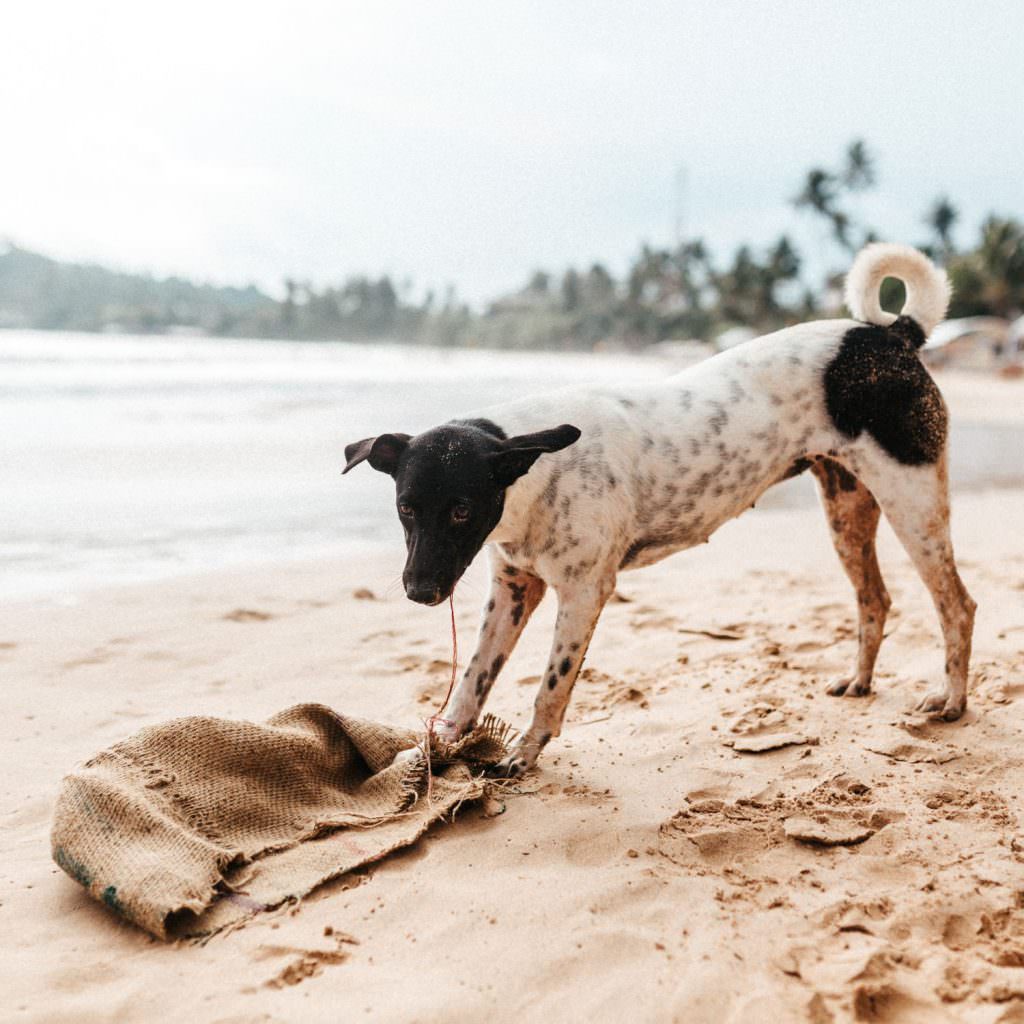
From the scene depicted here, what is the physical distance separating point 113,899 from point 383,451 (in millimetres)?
1620

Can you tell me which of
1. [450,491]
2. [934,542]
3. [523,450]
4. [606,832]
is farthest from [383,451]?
[934,542]

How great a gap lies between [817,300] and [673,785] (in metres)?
68.7

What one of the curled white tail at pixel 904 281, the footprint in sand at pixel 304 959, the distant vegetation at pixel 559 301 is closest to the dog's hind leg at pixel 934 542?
the curled white tail at pixel 904 281

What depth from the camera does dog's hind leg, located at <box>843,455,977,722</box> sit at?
3943mm

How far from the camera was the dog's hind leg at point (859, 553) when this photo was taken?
4379mm

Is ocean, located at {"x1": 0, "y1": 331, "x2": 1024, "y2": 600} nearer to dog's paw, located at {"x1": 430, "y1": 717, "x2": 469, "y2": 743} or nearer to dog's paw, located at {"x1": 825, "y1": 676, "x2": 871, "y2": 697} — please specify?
dog's paw, located at {"x1": 825, "y1": 676, "x2": 871, "y2": 697}

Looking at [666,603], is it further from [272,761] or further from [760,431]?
[272,761]

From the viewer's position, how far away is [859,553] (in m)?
4.46

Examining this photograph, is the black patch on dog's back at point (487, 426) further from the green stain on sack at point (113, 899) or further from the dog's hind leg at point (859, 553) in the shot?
the green stain on sack at point (113, 899)

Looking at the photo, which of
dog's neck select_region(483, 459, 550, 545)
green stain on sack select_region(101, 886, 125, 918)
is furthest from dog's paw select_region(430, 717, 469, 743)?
green stain on sack select_region(101, 886, 125, 918)

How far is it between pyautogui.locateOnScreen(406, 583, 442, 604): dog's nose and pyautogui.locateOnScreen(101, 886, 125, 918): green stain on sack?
3.92 ft

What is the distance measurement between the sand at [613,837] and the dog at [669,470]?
0.46 metres

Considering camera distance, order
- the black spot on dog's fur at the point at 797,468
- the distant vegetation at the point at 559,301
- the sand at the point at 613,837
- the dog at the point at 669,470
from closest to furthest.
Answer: the sand at the point at 613,837 → the dog at the point at 669,470 → the black spot on dog's fur at the point at 797,468 → the distant vegetation at the point at 559,301

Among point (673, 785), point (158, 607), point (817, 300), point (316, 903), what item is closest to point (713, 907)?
point (673, 785)
